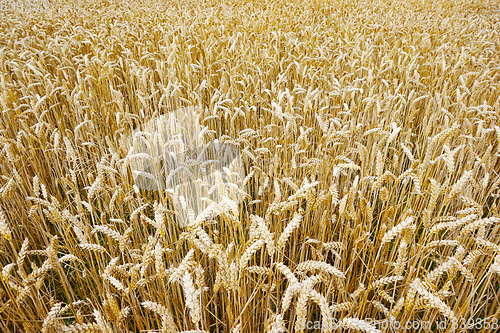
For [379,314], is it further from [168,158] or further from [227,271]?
[168,158]

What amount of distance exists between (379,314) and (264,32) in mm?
4213

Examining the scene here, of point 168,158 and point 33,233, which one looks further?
point 168,158

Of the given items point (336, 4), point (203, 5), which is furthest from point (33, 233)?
point (336, 4)

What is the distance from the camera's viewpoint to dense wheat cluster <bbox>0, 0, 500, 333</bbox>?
89 centimetres

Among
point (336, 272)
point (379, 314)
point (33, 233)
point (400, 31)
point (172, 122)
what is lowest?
point (379, 314)

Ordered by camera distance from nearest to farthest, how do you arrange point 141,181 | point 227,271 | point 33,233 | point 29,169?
1. point 227,271
2. point 33,233
3. point 141,181
4. point 29,169

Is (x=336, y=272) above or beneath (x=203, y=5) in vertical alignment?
beneath

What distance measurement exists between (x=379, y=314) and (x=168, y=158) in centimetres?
156

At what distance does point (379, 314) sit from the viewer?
4.22 feet

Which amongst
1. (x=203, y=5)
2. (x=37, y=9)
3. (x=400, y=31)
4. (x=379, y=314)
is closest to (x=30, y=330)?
(x=379, y=314)

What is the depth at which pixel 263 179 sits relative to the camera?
167 cm

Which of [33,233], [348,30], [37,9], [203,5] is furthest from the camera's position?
[203,5]

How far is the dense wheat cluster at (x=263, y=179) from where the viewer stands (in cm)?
89

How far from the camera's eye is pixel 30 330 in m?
0.90
